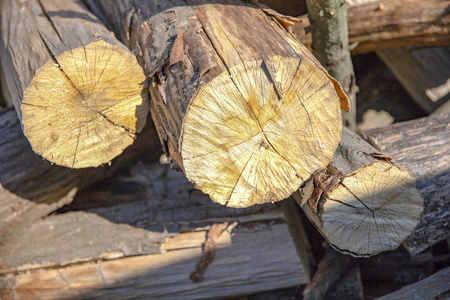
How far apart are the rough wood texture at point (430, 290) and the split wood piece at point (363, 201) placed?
0.54m

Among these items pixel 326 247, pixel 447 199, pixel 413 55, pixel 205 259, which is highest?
pixel 413 55

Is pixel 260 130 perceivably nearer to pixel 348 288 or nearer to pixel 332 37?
pixel 332 37

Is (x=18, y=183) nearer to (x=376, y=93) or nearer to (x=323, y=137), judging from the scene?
(x=323, y=137)

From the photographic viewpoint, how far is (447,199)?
2.24 m

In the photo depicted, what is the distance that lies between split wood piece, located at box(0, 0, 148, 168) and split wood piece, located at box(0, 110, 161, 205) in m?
0.38

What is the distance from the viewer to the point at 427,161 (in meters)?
2.29

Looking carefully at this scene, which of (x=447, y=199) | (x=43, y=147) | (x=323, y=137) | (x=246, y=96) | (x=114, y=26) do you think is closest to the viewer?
(x=246, y=96)

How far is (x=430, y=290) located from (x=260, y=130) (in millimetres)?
1351

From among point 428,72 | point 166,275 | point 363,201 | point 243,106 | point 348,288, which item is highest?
point 243,106

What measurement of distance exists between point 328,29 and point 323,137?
3.40ft

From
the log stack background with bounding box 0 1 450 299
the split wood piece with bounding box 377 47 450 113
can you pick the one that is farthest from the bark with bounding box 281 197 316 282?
the split wood piece with bounding box 377 47 450 113

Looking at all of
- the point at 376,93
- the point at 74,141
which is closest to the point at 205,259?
the point at 74,141

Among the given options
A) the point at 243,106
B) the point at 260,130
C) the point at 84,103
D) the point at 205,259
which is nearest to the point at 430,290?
the point at 205,259

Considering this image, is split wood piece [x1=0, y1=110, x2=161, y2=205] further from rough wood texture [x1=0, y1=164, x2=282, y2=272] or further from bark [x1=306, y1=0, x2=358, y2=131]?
bark [x1=306, y1=0, x2=358, y2=131]
